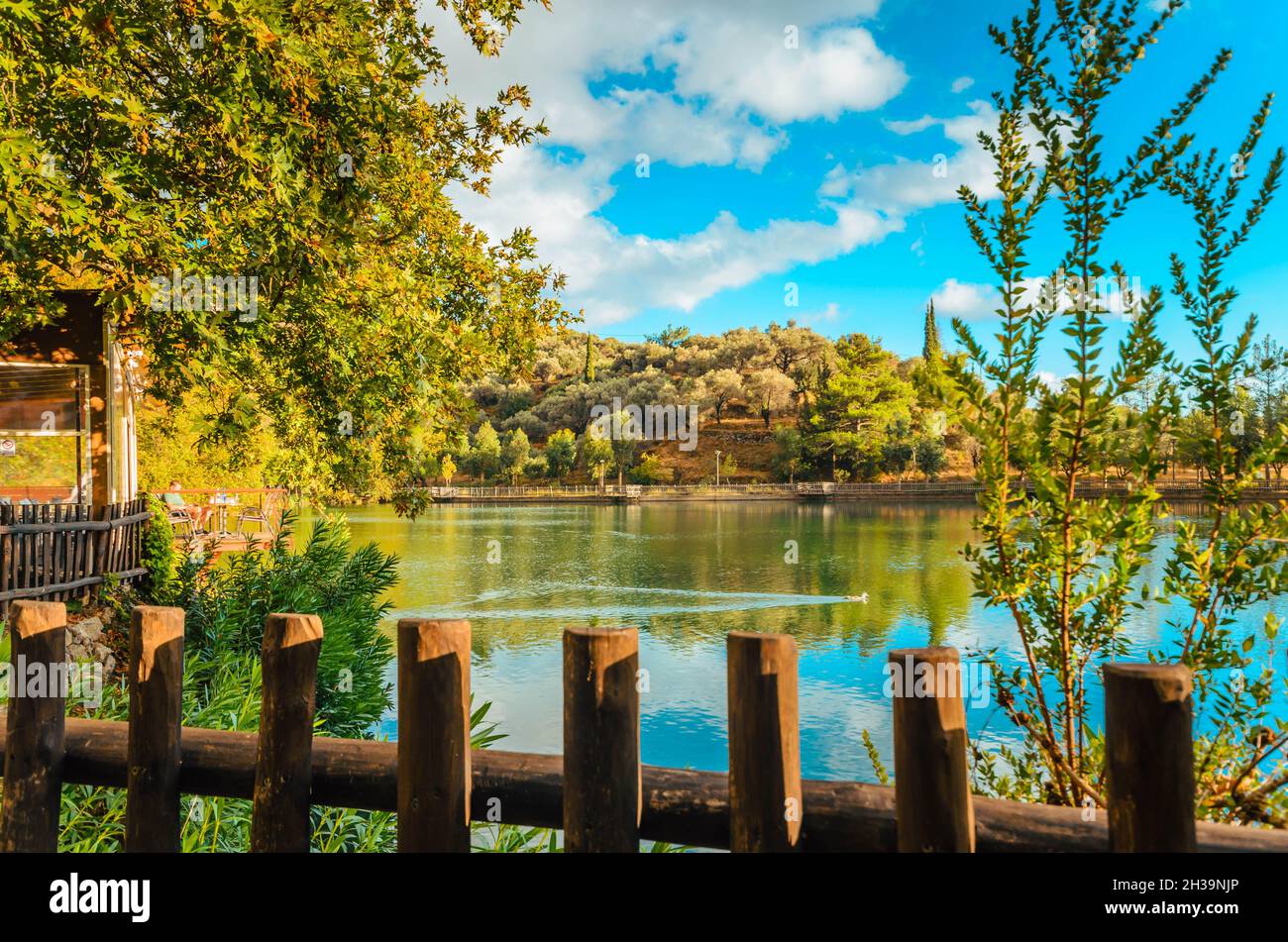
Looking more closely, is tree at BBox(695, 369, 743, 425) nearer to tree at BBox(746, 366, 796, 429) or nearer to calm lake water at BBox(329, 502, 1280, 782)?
tree at BBox(746, 366, 796, 429)

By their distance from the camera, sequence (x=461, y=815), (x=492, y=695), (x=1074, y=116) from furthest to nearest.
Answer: (x=492, y=695) < (x=1074, y=116) < (x=461, y=815)

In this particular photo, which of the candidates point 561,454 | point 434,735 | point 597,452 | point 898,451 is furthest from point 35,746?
point 561,454

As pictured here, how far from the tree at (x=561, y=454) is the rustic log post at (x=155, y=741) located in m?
73.2

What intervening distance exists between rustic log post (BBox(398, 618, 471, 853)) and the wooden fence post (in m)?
0.55

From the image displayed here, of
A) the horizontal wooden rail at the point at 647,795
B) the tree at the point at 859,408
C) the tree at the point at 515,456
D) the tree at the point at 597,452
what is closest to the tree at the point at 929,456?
the tree at the point at 859,408

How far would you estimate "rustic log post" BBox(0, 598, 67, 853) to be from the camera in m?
1.99

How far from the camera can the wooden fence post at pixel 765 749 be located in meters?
1.53

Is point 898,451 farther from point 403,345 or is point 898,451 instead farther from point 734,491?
point 403,345

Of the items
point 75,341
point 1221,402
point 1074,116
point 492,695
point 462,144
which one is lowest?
point 492,695
